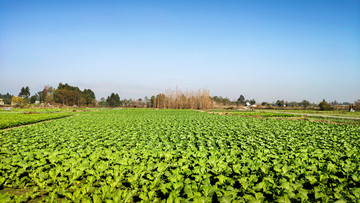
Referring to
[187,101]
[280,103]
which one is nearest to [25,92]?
[187,101]

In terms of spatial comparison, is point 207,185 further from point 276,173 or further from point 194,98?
point 194,98

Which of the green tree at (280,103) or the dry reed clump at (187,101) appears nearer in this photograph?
the dry reed clump at (187,101)

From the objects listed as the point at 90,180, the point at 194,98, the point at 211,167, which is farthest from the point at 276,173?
the point at 194,98

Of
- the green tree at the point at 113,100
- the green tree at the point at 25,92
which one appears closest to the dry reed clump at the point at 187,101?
the green tree at the point at 113,100

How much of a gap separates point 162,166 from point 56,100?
87.9 m

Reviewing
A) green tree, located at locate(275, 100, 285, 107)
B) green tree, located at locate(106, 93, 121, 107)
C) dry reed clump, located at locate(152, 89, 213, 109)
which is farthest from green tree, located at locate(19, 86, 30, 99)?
green tree, located at locate(275, 100, 285, 107)

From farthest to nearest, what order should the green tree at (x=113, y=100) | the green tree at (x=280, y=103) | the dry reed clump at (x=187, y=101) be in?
the green tree at (x=113, y=100) → the green tree at (x=280, y=103) → the dry reed clump at (x=187, y=101)

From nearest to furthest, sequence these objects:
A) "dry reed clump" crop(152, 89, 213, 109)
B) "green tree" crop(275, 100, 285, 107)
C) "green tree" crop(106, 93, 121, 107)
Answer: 1. "dry reed clump" crop(152, 89, 213, 109)
2. "green tree" crop(275, 100, 285, 107)
3. "green tree" crop(106, 93, 121, 107)

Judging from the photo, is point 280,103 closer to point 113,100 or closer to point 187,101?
point 187,101

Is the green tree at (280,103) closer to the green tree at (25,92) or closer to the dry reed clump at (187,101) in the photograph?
the dry reed clump at (187,101)

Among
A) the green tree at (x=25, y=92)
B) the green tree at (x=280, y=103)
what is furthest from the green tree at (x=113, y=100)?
the green tree at (x=280, y=103)

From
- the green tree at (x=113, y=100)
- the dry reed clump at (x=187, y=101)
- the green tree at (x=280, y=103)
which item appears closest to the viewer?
the dry reed clump at (x=187, y=101)

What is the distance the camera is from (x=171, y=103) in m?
67.6

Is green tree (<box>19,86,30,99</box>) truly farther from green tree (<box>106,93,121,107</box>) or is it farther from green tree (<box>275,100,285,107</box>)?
green tree (<box>275,100,285,107</box>)
